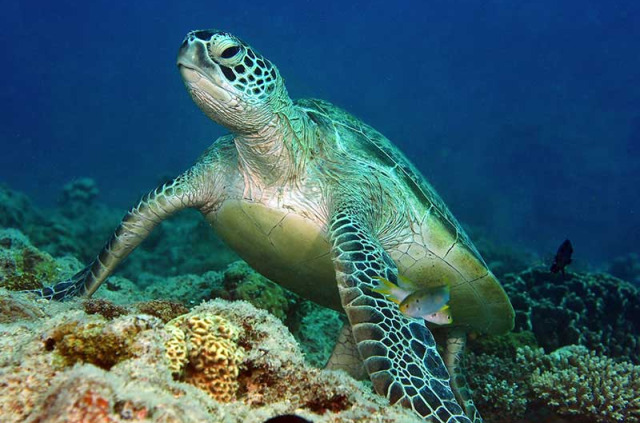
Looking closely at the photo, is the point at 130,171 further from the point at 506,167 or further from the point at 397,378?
the point at 397,378

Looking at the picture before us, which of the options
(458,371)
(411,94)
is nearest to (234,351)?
(458,371)

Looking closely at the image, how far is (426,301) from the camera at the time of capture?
209cm

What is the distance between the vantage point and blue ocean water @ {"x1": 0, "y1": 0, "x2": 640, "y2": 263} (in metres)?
35.9

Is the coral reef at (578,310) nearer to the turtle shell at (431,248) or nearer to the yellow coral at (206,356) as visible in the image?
the turtle shell at (431,248)

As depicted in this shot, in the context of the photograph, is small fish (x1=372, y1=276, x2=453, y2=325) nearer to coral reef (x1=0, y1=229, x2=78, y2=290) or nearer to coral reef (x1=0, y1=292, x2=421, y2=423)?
coral reef (x1=0, y1=292, x2=421, y2=423)

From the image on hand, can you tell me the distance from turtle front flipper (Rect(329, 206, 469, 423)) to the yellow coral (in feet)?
3.06

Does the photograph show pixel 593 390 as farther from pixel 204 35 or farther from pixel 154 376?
pixel 204 35

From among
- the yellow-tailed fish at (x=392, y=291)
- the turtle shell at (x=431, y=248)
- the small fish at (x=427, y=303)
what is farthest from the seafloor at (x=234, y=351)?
the turtle shell at (x=431, y=248)

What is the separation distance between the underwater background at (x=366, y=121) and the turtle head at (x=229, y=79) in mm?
1553

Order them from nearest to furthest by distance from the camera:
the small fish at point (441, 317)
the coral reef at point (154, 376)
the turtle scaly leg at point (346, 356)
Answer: the coral reef at point (154, 376) < the small fish at point (441, 317) < the turtle scaly leg at point (346, 356)

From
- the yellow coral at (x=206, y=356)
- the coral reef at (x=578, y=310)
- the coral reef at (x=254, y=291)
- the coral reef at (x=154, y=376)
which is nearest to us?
the coral reef at (x=154, y=376)

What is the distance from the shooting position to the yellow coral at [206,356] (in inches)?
56.2

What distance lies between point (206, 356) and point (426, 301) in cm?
117

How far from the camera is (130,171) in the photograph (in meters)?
51.3
